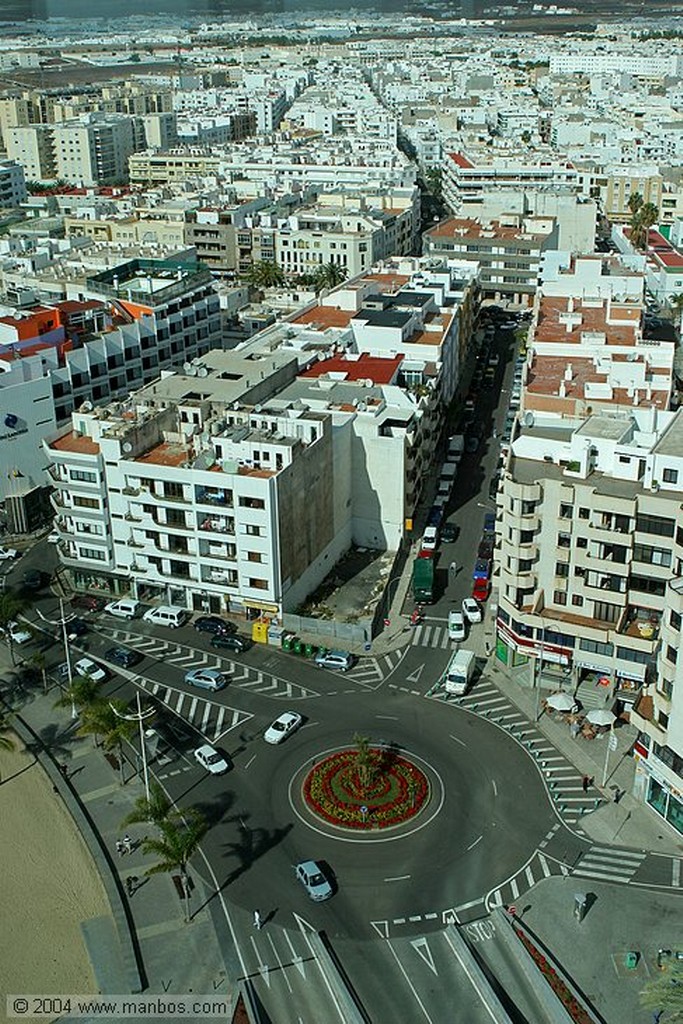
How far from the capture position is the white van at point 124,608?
219 ft

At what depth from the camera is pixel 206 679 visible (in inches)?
2345

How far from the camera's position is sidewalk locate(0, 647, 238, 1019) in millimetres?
41156

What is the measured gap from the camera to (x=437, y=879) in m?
45.8

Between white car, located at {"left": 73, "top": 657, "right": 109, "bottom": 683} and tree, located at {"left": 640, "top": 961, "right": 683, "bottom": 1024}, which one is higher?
tree, located at {"left": 640, "top": 961, "right": 683, "bottom": 1024}

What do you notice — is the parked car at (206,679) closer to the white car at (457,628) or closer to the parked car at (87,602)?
the parked car at (87,602)

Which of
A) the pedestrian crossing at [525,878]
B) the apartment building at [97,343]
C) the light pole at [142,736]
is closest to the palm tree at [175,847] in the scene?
the light pole at [142,736]

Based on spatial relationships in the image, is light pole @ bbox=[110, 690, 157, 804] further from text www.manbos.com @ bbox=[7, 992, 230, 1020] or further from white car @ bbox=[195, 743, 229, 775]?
text www.manbos.com @ bbox=[7, 992, 230, 1020]

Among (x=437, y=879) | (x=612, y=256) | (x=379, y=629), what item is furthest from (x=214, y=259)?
(x=437, y=879)

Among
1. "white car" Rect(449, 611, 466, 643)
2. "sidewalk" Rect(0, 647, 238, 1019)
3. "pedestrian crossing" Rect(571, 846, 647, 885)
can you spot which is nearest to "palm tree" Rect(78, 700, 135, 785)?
"sidewalk" Rect(0, 647, 238, 1019)

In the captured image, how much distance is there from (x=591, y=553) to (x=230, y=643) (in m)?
22.1

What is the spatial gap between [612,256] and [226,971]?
101602 mm

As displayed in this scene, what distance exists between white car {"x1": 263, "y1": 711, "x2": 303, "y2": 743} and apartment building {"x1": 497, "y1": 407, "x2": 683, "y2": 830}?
13.2 meters

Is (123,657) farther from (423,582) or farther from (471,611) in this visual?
(471,611)

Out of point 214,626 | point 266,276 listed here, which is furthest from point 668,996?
point 266,276
